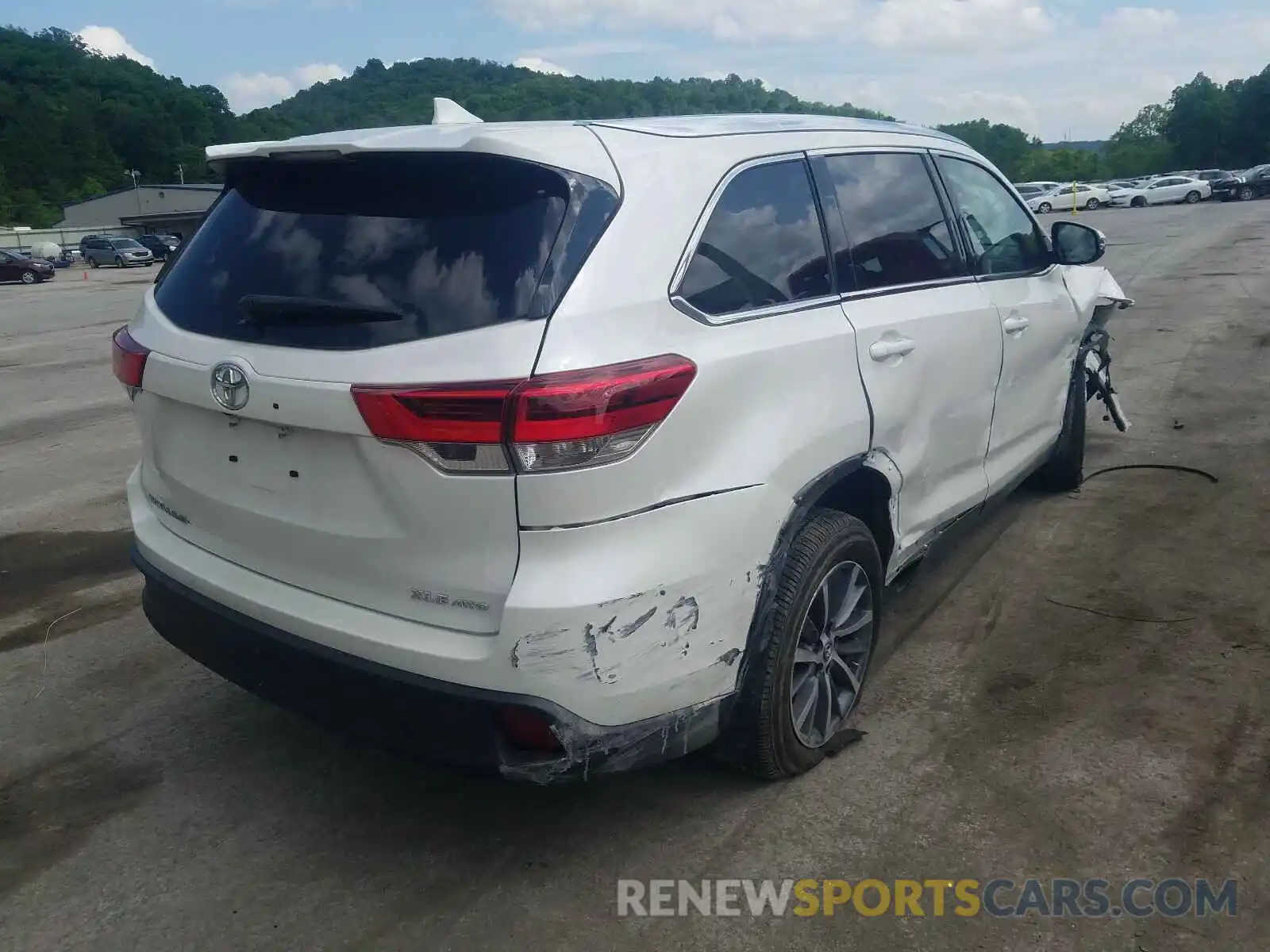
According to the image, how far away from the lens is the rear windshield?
2.49m

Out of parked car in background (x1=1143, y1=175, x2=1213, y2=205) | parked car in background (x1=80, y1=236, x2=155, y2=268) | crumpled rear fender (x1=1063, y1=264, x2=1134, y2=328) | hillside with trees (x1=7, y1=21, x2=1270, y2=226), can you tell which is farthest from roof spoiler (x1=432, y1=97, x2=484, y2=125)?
hillside with trees (x1=7, y1=21, x2=1270, y2=226)

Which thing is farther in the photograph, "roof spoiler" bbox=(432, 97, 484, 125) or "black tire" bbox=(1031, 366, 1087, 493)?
"black tire" bbox=(1031, 366, 1087, 493)

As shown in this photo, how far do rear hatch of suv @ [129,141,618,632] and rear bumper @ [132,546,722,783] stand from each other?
0.16 m

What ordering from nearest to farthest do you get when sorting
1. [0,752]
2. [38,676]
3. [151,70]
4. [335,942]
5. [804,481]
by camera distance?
[335,942], [804,481], [0,752], [38,676], [151,70]

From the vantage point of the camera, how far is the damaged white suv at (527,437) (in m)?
2.44

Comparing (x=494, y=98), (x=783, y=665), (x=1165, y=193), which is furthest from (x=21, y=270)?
(x=1165, y=193)

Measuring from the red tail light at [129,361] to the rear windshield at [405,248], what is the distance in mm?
242

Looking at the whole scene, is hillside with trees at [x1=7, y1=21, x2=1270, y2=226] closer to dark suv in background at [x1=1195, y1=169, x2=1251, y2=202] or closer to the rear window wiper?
dark suv in background at [x1=1195, y1=169, x2=1251, y2=202]

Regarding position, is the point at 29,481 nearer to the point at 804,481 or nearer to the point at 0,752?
the point at 0,752

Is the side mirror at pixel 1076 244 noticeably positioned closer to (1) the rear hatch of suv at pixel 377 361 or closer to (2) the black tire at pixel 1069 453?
(2) the black tire at pixel 1069 453

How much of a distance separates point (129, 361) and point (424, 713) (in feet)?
4.73

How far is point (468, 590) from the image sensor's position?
2498 mm

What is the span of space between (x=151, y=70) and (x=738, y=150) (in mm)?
136000

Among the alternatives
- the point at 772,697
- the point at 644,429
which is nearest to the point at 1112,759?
the point at 772,697
